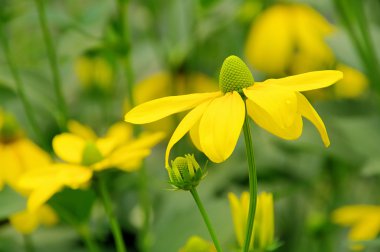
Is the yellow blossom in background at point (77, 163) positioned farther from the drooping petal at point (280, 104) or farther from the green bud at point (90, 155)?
the drooping petal at point (280, 104)

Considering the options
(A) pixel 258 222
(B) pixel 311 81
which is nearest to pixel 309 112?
(B) pixel 311 81

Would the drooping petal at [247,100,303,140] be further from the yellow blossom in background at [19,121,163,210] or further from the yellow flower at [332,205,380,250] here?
the yellow flower at [332,205,380,250]

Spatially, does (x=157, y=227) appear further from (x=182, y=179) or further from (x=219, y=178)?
(x=182, y=179)

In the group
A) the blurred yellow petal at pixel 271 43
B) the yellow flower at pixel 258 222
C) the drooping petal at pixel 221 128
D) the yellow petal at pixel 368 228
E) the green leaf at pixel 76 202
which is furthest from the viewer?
the blurred yellow petal at pixel 271 43

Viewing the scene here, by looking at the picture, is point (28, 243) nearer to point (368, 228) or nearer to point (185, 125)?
point (368, 228)

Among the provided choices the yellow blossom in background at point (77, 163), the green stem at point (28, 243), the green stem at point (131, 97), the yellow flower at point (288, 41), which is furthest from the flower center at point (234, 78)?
the yellow flower at point (288, 41)

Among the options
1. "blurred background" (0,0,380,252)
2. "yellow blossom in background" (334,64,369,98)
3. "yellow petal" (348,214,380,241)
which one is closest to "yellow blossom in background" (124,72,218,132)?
"blurred background" (0,0,380,252)
